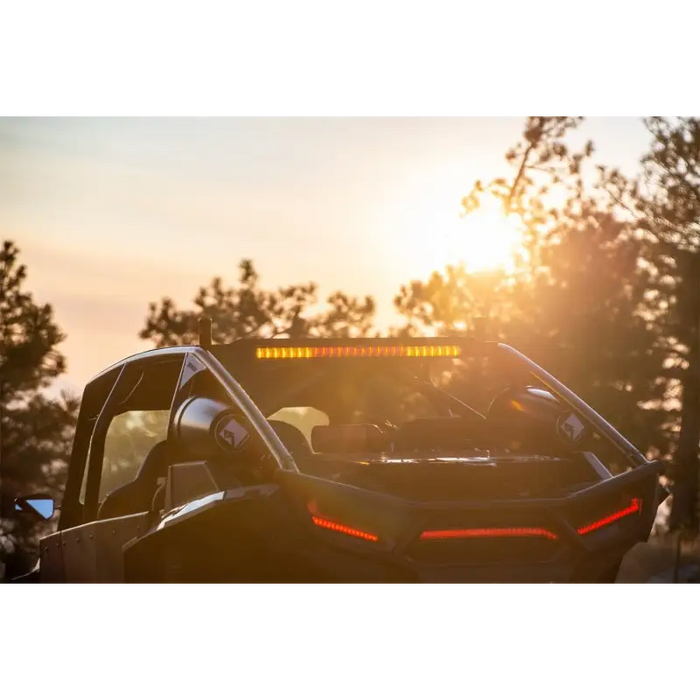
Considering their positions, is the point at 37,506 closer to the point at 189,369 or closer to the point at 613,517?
the point at 189,369

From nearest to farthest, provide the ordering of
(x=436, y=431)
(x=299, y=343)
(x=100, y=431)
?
(x=299, y=343)
(x=436, y=431)
(x=100, y=431)

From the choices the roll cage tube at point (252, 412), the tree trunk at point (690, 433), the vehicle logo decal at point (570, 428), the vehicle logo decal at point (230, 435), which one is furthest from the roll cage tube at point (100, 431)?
the tree trunk at point (690, 433)

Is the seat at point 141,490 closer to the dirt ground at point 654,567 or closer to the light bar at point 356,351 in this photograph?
the light bar at point 356,351

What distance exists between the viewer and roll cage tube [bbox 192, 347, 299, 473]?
19.1 feet

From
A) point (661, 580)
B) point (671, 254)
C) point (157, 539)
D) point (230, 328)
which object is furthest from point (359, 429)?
point (230, 328)

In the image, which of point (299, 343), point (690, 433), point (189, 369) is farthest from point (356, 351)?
point (690, 433)

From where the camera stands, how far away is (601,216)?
3741 centimetres

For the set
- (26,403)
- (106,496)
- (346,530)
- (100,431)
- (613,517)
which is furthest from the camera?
(26,403)

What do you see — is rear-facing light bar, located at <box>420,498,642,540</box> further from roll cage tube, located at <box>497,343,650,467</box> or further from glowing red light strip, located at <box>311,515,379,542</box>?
roll cage tube, located at <box>497,343,650,467</box>

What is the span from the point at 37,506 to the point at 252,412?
2.11 metres

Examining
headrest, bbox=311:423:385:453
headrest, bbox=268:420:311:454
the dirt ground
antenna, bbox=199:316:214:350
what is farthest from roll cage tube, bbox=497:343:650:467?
the dirt ground

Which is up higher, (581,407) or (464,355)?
(464,355)

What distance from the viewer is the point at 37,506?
770 cm
